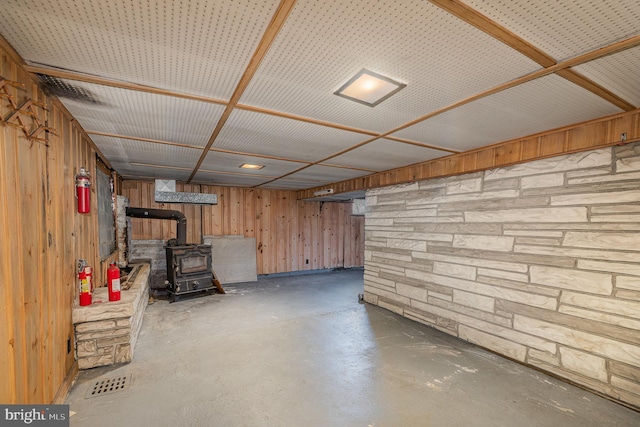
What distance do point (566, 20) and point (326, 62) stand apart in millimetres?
978

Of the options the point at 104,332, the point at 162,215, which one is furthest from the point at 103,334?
the point at 162,215

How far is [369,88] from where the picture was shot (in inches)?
61.8

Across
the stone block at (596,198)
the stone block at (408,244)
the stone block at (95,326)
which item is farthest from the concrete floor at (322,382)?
the stone block at (596,198)

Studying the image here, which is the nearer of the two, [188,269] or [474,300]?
[474,300]

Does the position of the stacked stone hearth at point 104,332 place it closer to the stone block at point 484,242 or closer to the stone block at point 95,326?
the stone block at point 95,326

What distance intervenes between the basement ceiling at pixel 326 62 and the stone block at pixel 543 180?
44 cm

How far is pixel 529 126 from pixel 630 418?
2.21m

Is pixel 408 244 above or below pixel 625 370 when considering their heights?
above

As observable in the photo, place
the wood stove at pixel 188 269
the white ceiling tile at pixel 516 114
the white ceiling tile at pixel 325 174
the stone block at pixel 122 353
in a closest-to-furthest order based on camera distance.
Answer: the white ceiling tile at pixel 516 114, the stone block at pixel 122 353, the white ceiling tile at pixel 325 174, the wood stove at pixel 188 269

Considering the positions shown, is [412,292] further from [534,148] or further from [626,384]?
[534,148]

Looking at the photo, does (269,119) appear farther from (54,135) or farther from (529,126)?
(529,126)

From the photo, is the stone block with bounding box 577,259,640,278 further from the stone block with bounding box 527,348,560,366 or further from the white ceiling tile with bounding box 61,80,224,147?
the white ceiling tile with bounding box 61,80,224,147

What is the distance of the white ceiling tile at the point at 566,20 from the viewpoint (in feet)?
3.15

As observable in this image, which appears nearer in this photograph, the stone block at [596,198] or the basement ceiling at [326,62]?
the basement ceiling at [326,62]
